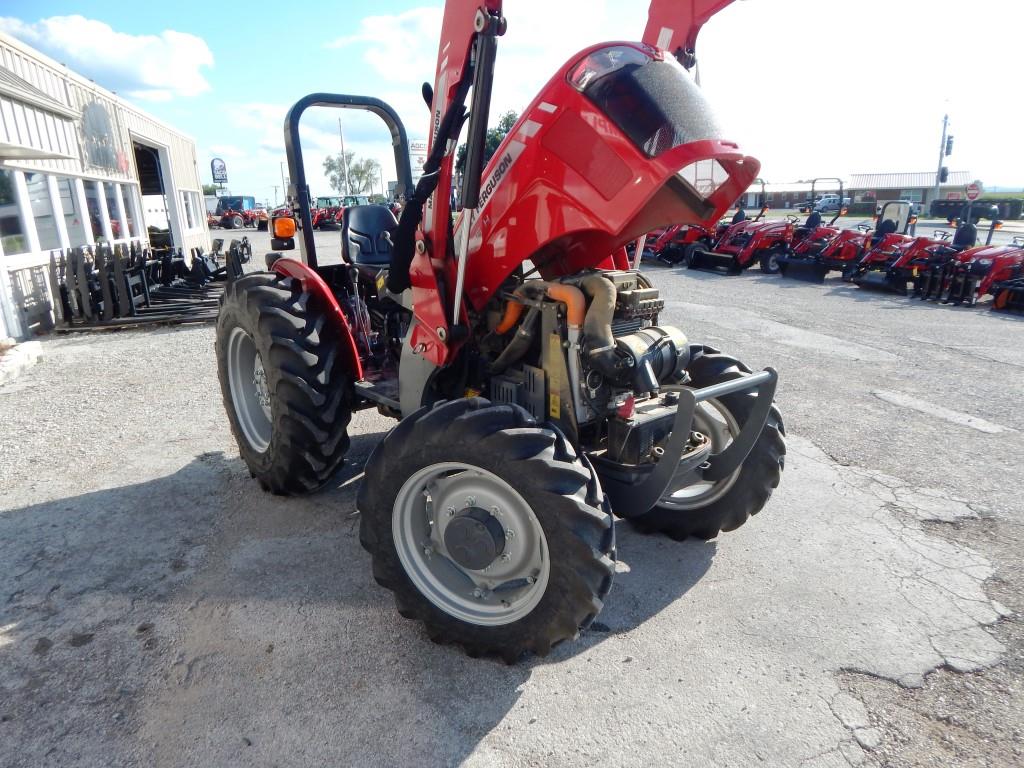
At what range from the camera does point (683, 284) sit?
44.1ft

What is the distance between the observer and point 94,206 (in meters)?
11.1

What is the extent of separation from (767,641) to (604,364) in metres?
1.32

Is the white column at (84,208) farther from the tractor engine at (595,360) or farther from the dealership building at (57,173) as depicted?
the tractor engine at (595,360)

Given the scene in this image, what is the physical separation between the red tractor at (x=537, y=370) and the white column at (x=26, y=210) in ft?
23.8

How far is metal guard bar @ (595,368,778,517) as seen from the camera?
228cm

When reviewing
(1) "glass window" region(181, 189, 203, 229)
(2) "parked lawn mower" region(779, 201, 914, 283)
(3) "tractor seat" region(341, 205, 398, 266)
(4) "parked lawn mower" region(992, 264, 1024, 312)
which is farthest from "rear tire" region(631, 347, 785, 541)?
(1) "glass window" region(181, 189, 203, 229)

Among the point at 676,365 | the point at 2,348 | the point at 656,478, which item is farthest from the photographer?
the point at 2,348

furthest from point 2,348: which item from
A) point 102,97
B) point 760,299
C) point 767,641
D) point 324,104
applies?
point 760,299

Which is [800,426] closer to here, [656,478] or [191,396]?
[656,478]

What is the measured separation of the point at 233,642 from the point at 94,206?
1133 centimetres

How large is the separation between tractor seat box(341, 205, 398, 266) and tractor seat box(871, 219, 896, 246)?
12273 millimetres

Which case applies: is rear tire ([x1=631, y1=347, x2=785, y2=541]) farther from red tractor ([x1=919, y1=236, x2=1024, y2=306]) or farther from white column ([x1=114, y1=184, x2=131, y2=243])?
white column ([x1=114, y1=184, x2=131, y2=243])

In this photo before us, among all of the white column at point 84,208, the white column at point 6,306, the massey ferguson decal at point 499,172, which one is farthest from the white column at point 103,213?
the massey ferguson decal at point 499,172

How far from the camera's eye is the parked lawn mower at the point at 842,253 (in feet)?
43.9
